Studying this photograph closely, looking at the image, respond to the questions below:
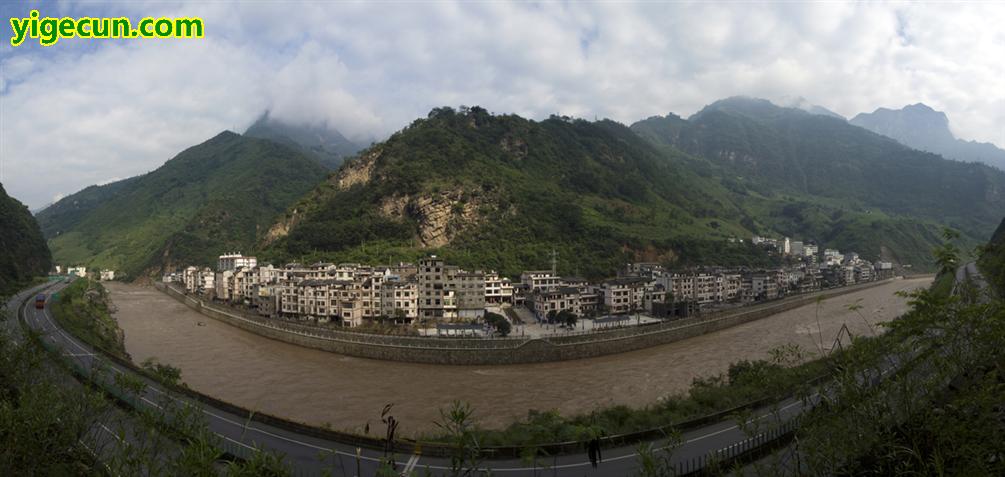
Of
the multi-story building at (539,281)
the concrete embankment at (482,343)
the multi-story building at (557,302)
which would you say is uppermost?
the multi-story building at (539,281)

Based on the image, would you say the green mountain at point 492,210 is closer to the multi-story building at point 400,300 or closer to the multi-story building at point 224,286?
the multi-story building at point 224,286

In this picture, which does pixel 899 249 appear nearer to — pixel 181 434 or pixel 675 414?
pixel 675 414

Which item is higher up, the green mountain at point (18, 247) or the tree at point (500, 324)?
the green mountain at point (18, 247)

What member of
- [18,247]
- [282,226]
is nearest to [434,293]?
[282,226]

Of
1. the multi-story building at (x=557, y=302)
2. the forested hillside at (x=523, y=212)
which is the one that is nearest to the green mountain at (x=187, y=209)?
the forested hillside at (x=523, y=212)

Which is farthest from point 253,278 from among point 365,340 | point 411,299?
A: point 365,340
